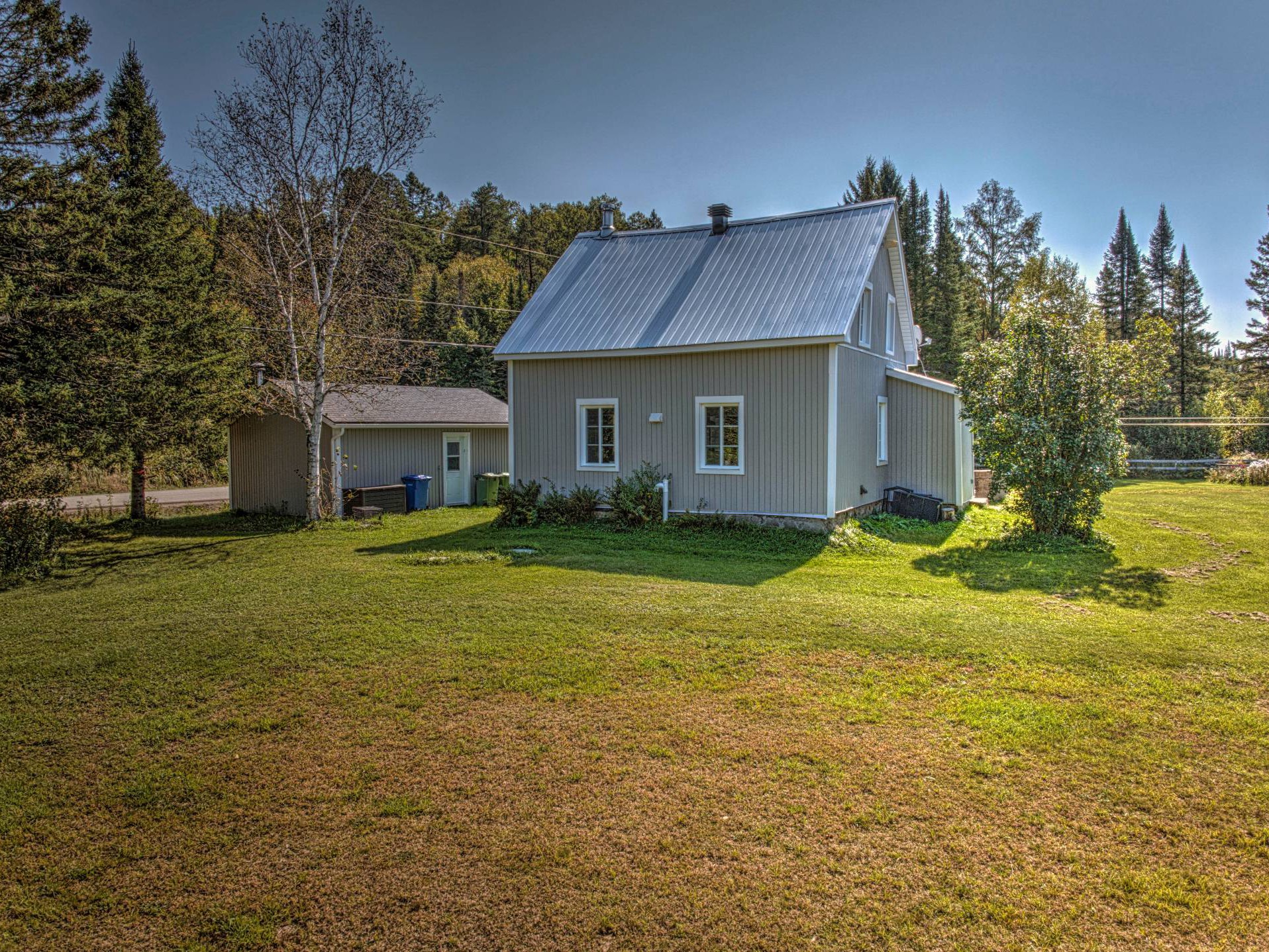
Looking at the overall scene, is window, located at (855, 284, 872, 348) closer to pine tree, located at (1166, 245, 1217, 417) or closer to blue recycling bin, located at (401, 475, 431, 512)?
blue recycling bin, located at (401, 475, 431, 512)

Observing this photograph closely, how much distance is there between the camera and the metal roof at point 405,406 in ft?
56.0

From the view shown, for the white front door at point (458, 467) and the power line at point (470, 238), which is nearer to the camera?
the white front door at point (458, 467)

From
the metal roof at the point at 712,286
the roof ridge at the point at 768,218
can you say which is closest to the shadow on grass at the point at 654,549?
the metal roof at the point at 712,286

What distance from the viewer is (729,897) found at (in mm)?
3053

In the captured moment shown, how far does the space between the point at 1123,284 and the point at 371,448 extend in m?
40.9

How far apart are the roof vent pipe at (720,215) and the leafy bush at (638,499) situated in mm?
5708

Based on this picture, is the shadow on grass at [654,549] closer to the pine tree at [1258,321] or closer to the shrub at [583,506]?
the shrub at [583,506]

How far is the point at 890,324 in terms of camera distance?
1528 cm

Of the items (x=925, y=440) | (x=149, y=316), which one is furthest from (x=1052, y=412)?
(x=149, y=316)

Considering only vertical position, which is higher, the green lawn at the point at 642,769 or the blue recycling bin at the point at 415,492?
the blue recycling bin at the point at 415,492

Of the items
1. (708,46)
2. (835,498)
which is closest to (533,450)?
(835,498)

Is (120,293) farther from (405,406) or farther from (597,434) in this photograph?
(597,434)

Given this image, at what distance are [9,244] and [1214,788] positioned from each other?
15356 mm

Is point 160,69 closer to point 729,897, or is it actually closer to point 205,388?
point 205,388
